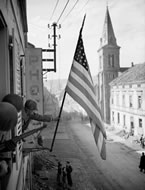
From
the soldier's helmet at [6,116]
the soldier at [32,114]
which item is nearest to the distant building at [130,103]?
the soldier at [32,114]

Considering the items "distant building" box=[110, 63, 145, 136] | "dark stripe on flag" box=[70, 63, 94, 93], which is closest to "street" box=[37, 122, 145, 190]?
"distant building" box=[110, 63, 145, 136]

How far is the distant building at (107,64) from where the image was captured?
35853mm

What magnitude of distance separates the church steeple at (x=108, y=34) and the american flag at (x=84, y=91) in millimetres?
36437

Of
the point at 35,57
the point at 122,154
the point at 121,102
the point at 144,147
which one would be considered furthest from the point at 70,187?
the point at 121,102

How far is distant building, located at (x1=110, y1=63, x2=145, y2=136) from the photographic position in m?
22.8

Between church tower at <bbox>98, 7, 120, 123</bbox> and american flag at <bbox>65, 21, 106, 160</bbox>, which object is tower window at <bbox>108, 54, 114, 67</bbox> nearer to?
church tower at <bbox>98, 7, 120, 123</bbox>

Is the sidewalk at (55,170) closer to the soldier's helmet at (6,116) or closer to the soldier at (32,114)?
the soldier at (32,114)

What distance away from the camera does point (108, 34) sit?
3891 cm

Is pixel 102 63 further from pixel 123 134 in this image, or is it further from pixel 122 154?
pixel 122 154

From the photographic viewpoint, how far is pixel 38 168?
11828 millimetres

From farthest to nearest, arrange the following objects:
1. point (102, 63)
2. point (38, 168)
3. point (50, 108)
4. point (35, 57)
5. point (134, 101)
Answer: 1. point (50, 108)
2. point (102, 63)
3. point (134, 101)
4. point (38, 168)
5. point (35, 57)

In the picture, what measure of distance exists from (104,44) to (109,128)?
1799 centimetres

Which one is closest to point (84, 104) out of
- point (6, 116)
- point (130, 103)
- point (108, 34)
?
point (6, 116)

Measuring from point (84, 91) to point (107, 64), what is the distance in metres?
34.9
